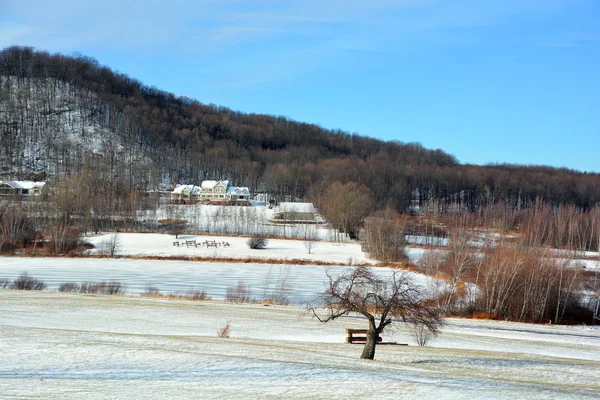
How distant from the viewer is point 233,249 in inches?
2485

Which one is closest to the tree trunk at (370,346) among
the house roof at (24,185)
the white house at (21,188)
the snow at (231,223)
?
the snow at (231,223)

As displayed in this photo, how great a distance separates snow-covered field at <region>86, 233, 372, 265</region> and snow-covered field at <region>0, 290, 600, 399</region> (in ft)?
99.3

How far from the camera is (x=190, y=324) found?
25.8 meters

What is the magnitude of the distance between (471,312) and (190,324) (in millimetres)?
20049

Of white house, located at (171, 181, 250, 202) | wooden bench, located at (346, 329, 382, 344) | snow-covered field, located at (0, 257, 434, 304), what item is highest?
white house, located at (171, 181, 250, 202)

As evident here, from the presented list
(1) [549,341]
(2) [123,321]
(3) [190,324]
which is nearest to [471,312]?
(1) [549,341]

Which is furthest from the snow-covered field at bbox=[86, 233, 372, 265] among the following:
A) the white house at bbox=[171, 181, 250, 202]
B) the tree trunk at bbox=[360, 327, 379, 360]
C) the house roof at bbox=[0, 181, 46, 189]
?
the house roof at bbox=[0, 181, 46, 189]

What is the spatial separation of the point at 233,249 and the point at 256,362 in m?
48.7

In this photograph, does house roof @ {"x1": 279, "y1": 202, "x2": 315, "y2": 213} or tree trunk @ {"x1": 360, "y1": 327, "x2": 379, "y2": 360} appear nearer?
tree trunk @ {"x1": 360, "y1": 327, "x2": 379, "y2": 360}

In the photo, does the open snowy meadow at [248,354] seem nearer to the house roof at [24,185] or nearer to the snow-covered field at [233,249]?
the snow-covered field at [233,249]

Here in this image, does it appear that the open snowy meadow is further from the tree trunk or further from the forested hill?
the forested hill

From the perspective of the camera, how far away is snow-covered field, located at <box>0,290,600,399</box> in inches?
481

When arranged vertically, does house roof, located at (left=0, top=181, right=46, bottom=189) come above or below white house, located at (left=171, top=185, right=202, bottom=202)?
below

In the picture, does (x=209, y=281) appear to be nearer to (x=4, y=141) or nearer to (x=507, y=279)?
(x=507, y=279)
